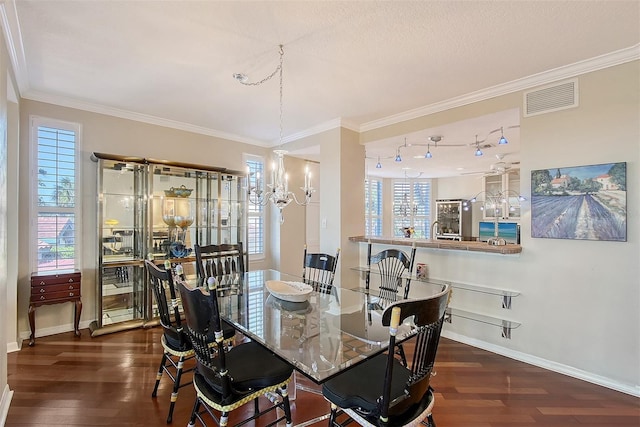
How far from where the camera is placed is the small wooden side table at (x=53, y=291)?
318 cm

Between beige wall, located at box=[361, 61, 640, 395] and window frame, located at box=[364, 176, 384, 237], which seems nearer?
beige wall, located at box=[361, 61, 640, 395]

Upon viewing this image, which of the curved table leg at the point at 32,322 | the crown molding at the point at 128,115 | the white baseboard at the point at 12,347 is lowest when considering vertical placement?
the white baseboard at the point at 12,347

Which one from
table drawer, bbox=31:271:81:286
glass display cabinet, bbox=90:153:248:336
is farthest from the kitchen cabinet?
table drawer, bbox=31:271:81:286

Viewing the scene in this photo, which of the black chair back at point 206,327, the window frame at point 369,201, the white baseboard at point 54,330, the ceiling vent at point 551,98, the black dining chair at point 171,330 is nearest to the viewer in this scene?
the black chair back at point 206,327

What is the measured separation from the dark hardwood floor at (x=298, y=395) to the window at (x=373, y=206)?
564 centimetres

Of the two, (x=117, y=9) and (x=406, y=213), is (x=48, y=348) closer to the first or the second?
(x=117, y=9)

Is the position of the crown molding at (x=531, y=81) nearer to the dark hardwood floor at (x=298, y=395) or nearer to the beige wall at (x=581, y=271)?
the beige wall at (x=581, y=271)

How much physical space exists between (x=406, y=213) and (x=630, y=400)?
22.7ft

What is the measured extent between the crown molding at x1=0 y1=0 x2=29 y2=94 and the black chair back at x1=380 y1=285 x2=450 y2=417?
283 centimetres

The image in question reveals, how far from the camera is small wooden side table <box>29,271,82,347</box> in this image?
318cm

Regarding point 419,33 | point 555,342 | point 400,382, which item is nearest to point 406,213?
point 555,342

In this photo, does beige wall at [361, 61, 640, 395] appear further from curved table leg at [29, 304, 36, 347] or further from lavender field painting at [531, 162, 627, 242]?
curved table leg at [29, 304, 36, 347]

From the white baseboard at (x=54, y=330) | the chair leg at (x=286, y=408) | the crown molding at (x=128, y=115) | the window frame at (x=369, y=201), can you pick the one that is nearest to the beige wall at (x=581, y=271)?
the chair leg at (x=286, y=408)

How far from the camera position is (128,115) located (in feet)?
12.9
